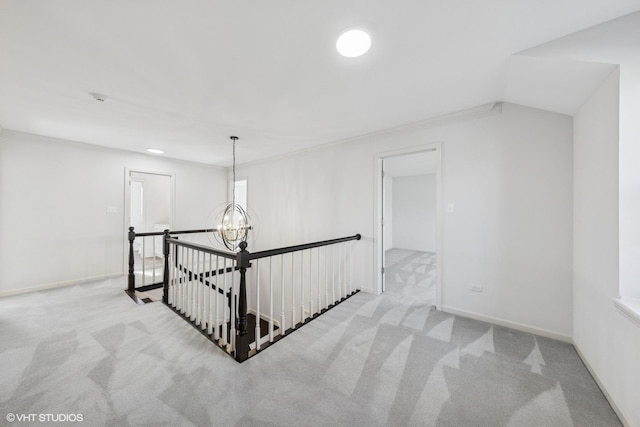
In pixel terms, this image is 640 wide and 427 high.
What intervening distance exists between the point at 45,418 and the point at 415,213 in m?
7.69

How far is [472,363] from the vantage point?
1.84m

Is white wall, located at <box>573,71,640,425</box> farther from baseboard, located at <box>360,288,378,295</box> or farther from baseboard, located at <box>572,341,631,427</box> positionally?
baseboard, located at <box>360,288,378,295</box>

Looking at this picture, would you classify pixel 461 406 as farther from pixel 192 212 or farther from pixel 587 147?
pixel 192 212

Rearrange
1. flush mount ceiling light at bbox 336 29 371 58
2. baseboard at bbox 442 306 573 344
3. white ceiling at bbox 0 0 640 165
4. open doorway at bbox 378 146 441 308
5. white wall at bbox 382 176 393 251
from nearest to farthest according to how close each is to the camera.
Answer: white ceiling at bbox 0 0 640 165, flush mount ceiling light at bbox 336 29 371 58, baseboard at bbox 442 306 573 344, open doorway at bbox 378 146 441 308, white wall at bbox 382 176 393 251

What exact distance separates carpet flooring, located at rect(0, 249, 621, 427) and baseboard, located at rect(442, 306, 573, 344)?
69 mm

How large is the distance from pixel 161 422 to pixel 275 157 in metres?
4.19

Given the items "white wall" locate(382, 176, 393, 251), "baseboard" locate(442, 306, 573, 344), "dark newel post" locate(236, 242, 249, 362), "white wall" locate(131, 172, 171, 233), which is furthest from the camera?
"white wall" locate(382, 176, 393, 251)

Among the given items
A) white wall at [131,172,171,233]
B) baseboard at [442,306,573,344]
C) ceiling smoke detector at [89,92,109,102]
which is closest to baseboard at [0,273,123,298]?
white wall at [131,172,171,233]

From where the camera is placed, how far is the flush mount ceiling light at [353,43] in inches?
59.1

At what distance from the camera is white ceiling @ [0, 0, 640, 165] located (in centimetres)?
133

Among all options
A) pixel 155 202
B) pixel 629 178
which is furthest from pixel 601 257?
pixel 155 202

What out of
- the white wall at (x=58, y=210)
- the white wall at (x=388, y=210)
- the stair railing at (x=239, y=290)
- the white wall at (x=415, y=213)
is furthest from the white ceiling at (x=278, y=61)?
the white wall at (x=415, y=213)

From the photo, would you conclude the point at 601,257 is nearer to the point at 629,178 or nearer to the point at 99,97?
the point at 629,178

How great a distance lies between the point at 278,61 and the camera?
5.88 ft
